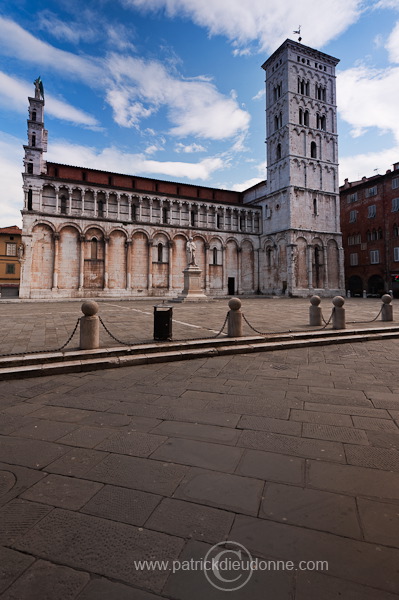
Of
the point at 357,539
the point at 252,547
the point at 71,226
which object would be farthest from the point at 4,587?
the point at 71,226

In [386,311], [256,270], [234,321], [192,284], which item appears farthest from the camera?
[256,270]

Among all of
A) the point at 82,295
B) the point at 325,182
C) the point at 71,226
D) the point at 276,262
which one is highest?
the point at 325,182

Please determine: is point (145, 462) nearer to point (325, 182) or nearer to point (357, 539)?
point (357, 539)

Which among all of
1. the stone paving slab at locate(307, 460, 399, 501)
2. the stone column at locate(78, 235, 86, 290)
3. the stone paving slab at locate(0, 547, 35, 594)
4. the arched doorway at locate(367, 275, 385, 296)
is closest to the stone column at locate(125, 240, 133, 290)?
the stone column at locate(78, 235, 86, 290)

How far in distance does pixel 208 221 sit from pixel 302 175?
1220cm

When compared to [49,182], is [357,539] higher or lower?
lower

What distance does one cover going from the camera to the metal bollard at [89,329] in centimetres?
580

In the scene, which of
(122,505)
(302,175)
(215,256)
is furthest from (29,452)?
(302,175)

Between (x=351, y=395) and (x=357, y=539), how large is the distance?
96.6 inches

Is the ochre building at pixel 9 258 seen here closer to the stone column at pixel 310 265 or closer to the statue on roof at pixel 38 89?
the statue on roof at pixel 38 89

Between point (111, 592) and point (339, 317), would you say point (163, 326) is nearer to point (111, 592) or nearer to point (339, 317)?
point (339, 317)

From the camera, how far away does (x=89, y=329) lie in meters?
5.88

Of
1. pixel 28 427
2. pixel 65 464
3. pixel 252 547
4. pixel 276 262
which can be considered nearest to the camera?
pixel 252 547

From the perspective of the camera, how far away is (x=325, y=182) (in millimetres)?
36062
